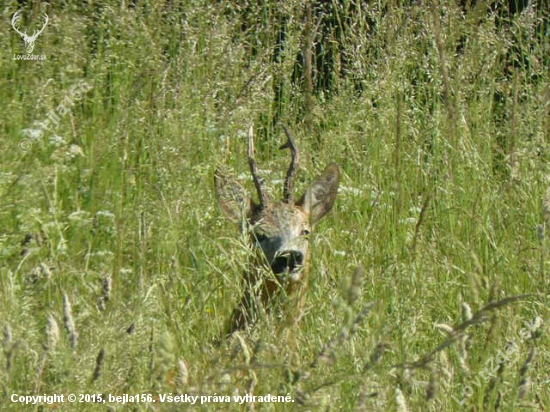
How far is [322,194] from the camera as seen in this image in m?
4.75

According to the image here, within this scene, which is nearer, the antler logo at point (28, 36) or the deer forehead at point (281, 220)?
the deer forehead at point (281, 220)

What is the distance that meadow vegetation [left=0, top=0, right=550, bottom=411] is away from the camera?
265cm

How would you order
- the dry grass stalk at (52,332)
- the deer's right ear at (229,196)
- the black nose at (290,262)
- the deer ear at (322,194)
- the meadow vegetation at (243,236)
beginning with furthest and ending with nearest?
the deer ear at (322,194) → the deer's right ear at (229,196) → the black nose at (290,262) → the meadow vegetation at (243,236) → the dry grass stalk at (52,332)

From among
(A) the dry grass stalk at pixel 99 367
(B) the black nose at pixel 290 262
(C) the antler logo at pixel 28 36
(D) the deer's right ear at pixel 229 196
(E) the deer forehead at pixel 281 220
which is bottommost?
(B) the black nose at pixel 290 262

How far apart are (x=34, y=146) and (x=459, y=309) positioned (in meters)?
1.80

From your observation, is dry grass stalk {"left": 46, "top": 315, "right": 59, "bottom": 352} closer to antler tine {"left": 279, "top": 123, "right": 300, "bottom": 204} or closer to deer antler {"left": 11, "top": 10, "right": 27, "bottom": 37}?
antler tine {"left": 279, "top": 123, "right": 300, "bottom": 204}

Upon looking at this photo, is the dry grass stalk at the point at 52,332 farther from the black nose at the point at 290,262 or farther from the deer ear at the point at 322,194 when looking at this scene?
the deer ear at the point at 322,194

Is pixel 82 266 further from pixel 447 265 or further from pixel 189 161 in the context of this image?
pixel 447 265

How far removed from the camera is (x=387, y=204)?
4613 mm

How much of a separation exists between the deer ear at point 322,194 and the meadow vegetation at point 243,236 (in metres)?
0.12

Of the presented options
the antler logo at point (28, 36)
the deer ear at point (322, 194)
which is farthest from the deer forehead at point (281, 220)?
the antler logo at point (28, 36)

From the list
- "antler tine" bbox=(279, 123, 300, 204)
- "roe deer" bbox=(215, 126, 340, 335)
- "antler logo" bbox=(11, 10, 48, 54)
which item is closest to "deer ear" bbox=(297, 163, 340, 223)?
"roe deer" bbox=(215, 126, 340, 335)

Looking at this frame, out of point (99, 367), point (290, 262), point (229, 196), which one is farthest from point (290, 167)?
point (99, 367)

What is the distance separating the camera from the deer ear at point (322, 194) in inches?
186
